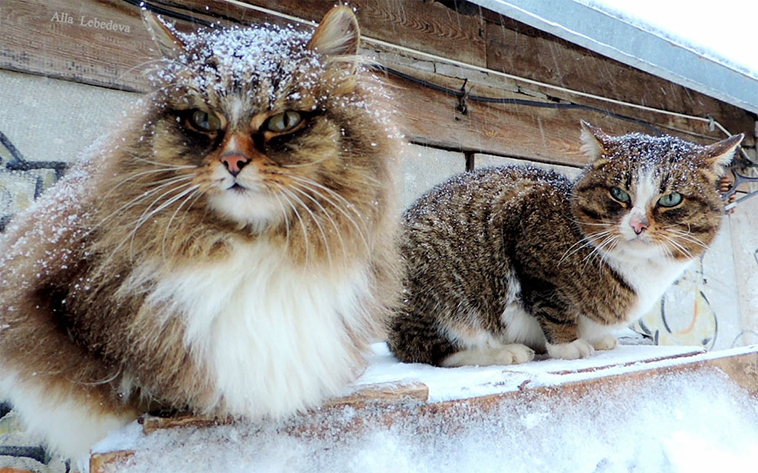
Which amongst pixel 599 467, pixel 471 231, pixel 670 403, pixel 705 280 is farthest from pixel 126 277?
pixel 705 280

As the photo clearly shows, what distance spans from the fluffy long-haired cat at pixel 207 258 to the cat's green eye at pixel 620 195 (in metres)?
1.09

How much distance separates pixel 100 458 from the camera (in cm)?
107

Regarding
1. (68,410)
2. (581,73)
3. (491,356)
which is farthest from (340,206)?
(581,73)

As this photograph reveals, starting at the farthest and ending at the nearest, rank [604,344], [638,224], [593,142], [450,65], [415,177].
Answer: [450,65] < [415,177] < [604,344] < [593,142] < [638,224]

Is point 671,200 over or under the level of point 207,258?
over

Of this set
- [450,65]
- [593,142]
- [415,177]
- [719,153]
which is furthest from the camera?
[450,65]

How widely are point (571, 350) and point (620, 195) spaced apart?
0.58 meters

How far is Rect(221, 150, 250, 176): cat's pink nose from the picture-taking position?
108 cm

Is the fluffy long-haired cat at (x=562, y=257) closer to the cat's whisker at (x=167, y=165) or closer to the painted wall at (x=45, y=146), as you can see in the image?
the painted wall at (x=45, y=146)

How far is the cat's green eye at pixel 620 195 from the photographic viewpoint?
200 cm

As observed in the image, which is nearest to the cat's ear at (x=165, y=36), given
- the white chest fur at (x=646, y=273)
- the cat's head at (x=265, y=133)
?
the cat's head at (x=265, y=133)

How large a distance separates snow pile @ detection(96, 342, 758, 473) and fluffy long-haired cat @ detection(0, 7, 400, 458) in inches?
3.2

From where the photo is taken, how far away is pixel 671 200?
1.94 metres

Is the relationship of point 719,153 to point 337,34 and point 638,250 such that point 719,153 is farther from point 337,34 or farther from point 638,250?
point 337,34
